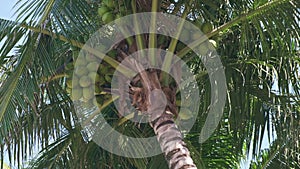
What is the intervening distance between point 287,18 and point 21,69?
6.55ft

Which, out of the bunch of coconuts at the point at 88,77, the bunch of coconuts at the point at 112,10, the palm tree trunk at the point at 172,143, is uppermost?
the bunch of coconuts at the point at 112,10

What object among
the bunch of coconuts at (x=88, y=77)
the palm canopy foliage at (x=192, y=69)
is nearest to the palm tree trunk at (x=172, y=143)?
the bunch of coconuts at (x=88, y=77)

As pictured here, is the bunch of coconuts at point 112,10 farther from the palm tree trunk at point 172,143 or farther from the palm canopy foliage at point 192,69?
the palm tree trunk at point 172,143

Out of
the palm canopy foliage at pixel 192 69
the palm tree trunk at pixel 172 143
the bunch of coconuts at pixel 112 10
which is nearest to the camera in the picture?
the palm tree trunk at pixel 172 143

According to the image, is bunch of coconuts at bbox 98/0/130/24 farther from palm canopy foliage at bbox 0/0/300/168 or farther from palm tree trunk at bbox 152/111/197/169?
palm tree trunk at bbox 152/111/197/169

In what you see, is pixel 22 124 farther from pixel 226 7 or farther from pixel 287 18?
pixel 287 18

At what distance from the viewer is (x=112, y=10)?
454 centimetres

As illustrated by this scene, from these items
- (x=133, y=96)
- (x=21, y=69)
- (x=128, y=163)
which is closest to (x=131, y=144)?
(x=128, y=163)

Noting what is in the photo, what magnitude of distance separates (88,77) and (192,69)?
1371 millimetres

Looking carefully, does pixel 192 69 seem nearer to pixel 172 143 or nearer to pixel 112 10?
pixel 112 10

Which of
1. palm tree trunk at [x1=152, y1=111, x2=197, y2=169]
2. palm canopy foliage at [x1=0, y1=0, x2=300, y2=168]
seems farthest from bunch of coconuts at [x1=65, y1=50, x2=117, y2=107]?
palm tree trunk at [x1=152, y1=111, x2=197, y2=169]

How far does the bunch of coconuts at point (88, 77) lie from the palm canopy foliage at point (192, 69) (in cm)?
16

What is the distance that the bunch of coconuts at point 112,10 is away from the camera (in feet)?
14.8

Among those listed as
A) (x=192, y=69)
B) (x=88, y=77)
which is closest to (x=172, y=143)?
(x=88, y=77)
